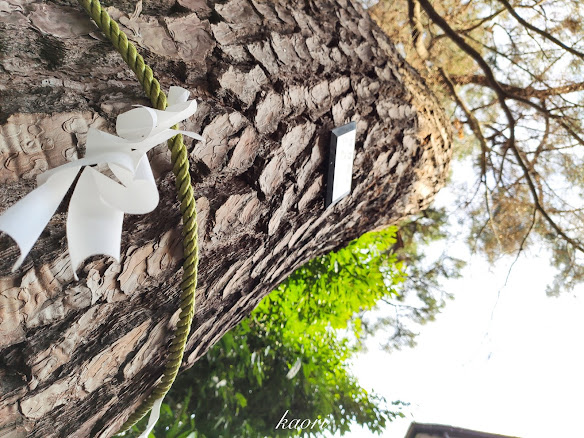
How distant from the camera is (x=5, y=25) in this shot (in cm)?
51

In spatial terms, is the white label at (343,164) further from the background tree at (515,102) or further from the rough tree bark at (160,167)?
the background tree at (515,102)

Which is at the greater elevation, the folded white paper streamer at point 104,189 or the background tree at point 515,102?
the background tree at point 515,102

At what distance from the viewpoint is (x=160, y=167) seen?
0.58 m

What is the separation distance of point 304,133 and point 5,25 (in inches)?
18.4

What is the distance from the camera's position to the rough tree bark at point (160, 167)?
1.59 feet

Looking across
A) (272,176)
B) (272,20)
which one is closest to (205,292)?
(272,176)

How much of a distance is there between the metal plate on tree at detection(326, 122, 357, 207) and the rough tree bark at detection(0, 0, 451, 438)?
0.02 m

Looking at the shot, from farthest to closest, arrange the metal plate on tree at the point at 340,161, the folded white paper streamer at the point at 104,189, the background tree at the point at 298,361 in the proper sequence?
1. the background tree at the point at 298,361
2. the metal plate on tree at the point at 340,161
3. the folded white paper streamer at the point at 104,189

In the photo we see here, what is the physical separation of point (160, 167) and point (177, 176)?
0.05m

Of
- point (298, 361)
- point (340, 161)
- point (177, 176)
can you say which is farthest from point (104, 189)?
point (298, 361)

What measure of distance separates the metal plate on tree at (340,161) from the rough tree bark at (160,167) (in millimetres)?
22

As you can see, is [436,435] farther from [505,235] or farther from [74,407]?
[74,407]

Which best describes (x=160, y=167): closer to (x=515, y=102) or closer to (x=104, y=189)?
(x=104, y=189)

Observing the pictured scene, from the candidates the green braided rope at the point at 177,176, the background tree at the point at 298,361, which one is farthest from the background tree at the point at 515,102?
the green braided rope at the point at 177,176
